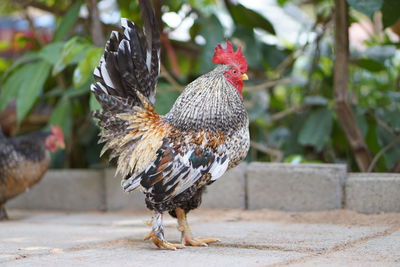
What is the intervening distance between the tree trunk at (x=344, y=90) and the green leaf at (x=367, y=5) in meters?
0.59

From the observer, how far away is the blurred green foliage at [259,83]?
217 inches

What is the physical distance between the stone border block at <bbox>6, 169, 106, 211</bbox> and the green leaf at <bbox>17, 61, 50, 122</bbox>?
956 mm

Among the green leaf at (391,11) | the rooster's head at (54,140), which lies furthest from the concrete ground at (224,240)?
the green leaf at (391,11)

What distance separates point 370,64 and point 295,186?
6.20 feet

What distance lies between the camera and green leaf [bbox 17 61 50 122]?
18.1 feet

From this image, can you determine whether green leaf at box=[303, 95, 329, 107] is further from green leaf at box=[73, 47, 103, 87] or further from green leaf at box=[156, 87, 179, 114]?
green leaf at box=[73, 47, 103, 87]

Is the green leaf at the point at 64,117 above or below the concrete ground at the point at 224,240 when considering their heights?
above

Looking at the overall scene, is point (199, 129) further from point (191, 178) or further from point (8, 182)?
point (8, 182)

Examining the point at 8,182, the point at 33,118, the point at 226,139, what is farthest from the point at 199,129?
the point at 33,118

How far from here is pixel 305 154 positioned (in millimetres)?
6281

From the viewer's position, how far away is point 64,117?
615cm

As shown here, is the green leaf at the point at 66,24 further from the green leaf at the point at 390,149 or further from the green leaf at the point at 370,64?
the green leaf at the point at 390,149

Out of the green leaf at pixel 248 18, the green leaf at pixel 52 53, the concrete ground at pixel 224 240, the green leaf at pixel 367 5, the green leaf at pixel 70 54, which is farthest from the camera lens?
the green leaf at pixel 248 18

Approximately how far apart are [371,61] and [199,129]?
3.09m
